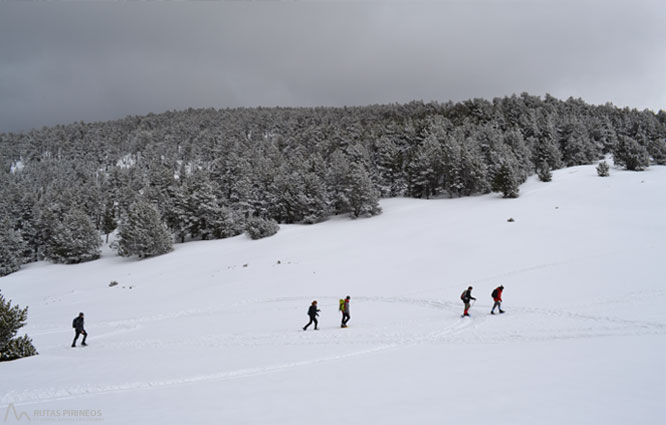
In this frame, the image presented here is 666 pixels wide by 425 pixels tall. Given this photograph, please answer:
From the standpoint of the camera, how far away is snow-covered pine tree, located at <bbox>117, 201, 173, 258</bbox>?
48625 millimetres

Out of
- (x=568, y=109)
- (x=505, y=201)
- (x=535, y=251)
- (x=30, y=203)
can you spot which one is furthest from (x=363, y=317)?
(x=568, y=109)

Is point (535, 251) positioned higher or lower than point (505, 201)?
lower

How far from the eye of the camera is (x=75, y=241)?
173 ft

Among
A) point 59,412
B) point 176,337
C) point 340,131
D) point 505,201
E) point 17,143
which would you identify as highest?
point 17,143

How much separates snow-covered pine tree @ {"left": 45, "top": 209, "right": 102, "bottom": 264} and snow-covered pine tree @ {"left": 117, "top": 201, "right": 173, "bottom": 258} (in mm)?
8125

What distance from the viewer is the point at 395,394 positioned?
7.82 m

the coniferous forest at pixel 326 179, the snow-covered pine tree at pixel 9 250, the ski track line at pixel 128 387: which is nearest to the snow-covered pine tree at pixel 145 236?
the coniferous forest at pixel 326 179

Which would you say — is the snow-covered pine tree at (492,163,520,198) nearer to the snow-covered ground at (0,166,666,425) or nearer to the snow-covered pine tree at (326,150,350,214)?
the snow-covered ground at (0,166,666,425)

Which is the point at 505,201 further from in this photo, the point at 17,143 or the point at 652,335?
the point at 17,143

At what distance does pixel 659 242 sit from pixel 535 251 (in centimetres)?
792

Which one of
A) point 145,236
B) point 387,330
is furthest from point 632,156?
point 145,236

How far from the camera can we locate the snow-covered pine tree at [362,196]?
55.5 m

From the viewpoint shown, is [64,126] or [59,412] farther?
[64,126]
